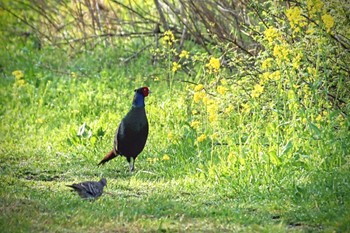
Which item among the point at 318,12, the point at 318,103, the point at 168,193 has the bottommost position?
the point at 168,193

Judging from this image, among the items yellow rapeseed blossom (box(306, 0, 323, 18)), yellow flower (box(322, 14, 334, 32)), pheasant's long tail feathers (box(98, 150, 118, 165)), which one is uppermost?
yellow rapeseed blossom (box(306, 0, 323, 18))

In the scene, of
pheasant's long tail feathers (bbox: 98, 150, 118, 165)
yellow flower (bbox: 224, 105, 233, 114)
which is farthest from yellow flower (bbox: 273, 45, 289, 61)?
pheasant's long tail feathers (bbox: 98, 150, 118, 165)

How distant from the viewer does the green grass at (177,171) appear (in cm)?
644

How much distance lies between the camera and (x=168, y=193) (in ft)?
24.8

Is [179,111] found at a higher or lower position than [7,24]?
lower

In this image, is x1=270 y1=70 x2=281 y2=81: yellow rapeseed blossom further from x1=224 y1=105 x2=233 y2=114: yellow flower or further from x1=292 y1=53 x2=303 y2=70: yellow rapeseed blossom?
x1=224 y1=105 x2=233 y2=114: yellow flower

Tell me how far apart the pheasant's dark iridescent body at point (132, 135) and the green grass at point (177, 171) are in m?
0.18

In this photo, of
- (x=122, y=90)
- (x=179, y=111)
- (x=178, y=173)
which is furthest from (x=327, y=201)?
(x=122, y=90)

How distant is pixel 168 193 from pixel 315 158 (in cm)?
129

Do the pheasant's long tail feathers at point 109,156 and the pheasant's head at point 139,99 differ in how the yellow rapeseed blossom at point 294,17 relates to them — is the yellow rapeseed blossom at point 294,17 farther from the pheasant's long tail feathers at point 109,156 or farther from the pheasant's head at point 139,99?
the pheasant's long tail feathers at point 109,156

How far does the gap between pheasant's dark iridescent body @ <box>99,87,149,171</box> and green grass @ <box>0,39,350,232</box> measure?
0.18m

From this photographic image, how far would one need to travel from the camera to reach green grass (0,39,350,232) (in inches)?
254

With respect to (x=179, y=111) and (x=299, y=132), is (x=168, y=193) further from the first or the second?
(x=179, y=111)

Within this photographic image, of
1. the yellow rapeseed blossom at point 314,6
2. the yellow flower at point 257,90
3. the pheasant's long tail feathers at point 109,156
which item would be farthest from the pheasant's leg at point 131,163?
the yellow rapeseed blossom at point 314,6
